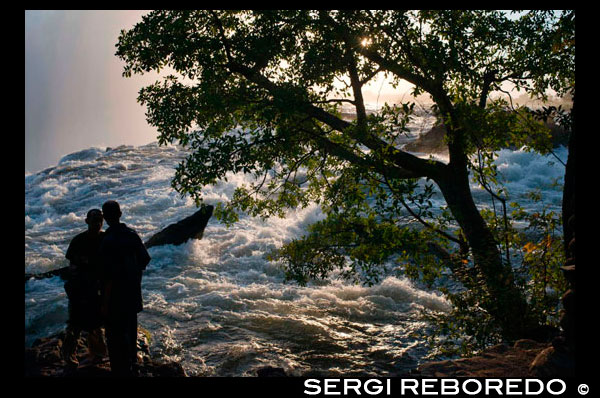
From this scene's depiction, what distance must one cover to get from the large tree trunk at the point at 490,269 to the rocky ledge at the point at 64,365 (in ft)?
15.1

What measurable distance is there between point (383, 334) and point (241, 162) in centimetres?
626

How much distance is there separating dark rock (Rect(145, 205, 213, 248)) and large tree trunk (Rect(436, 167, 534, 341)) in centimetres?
1179

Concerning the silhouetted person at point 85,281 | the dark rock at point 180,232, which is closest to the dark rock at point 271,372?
the silhouetted person at point 85,281

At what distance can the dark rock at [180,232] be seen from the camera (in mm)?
17844

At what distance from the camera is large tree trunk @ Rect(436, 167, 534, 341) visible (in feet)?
20.4

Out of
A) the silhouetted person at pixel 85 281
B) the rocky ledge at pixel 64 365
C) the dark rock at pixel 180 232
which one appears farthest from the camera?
the dark rock at pixel 180 232

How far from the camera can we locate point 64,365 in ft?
21.2

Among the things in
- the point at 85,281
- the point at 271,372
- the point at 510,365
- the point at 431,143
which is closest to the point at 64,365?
the point at 85,281

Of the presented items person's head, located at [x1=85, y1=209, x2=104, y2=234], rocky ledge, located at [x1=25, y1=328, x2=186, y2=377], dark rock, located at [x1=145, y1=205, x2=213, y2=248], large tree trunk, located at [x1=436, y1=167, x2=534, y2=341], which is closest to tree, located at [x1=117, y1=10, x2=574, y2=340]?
large tree trunk, located at [x1=436, y1=167, x2=534, y2=341]

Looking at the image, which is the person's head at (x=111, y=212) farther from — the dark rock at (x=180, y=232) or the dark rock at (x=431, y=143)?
the dark rock at (x=431, y=143)

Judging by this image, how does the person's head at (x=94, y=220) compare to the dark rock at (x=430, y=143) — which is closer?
the person's head at (x=94, y=220)

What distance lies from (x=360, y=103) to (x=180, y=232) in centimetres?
1209

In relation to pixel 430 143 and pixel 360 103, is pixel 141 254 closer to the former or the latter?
pixel 360 103

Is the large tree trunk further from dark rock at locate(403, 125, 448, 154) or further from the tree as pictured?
dark rock at locate(403, 125, 448, 154)
